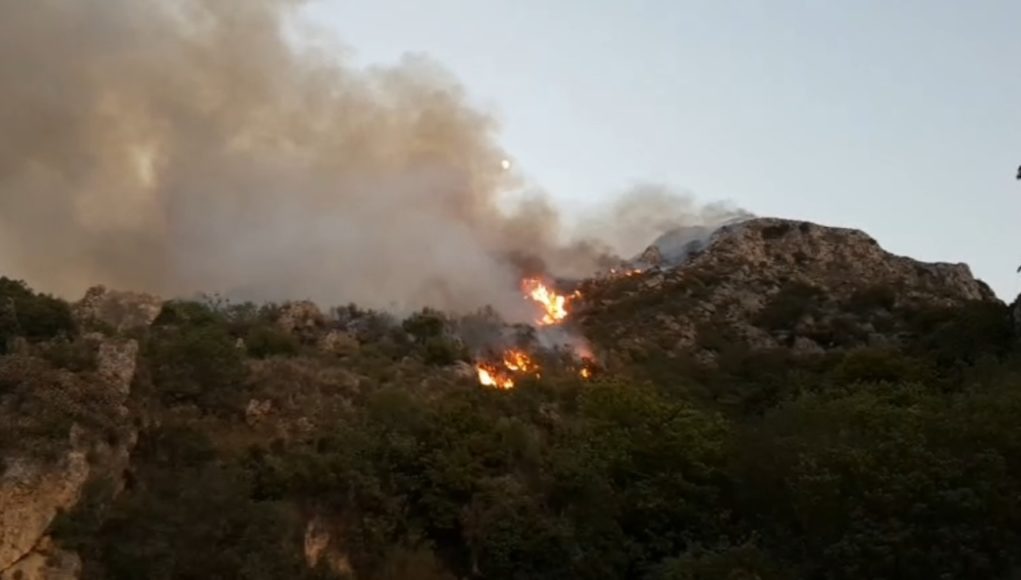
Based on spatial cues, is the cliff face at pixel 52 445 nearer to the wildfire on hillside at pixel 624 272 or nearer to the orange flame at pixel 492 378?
the orange flame at pixel 492 378

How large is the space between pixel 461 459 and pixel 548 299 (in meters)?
45.2

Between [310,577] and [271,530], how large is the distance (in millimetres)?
2325

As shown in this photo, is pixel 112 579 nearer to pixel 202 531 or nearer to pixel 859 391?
pixel 202 531

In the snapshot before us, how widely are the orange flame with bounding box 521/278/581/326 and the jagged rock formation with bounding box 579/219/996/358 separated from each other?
1.81 m

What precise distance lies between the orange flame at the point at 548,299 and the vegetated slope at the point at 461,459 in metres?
19.8

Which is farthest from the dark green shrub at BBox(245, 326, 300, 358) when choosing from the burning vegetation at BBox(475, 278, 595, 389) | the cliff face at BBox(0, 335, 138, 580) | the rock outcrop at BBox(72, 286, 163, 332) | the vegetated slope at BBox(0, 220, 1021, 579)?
the cliff face at BBox(0, 335, 138, 580)

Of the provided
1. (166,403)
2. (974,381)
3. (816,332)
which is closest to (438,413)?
(166,403)

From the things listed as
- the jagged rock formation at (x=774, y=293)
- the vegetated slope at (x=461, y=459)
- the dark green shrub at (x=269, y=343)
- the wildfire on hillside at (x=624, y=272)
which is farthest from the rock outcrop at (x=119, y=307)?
the wildfire on hillside at (x=624, y=272)

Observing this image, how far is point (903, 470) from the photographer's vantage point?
34688 mm

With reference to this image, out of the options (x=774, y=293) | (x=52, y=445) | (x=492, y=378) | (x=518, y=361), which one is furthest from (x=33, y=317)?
(x=774, y=293)

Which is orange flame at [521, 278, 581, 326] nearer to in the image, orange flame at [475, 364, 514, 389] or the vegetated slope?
orange flame at [475, 364, 514, 389]

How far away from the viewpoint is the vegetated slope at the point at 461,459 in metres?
33.1

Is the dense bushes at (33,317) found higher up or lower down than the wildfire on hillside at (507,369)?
lower down

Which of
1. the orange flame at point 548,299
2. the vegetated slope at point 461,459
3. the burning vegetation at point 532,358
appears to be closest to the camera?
the vegetated slope at point 461,459
